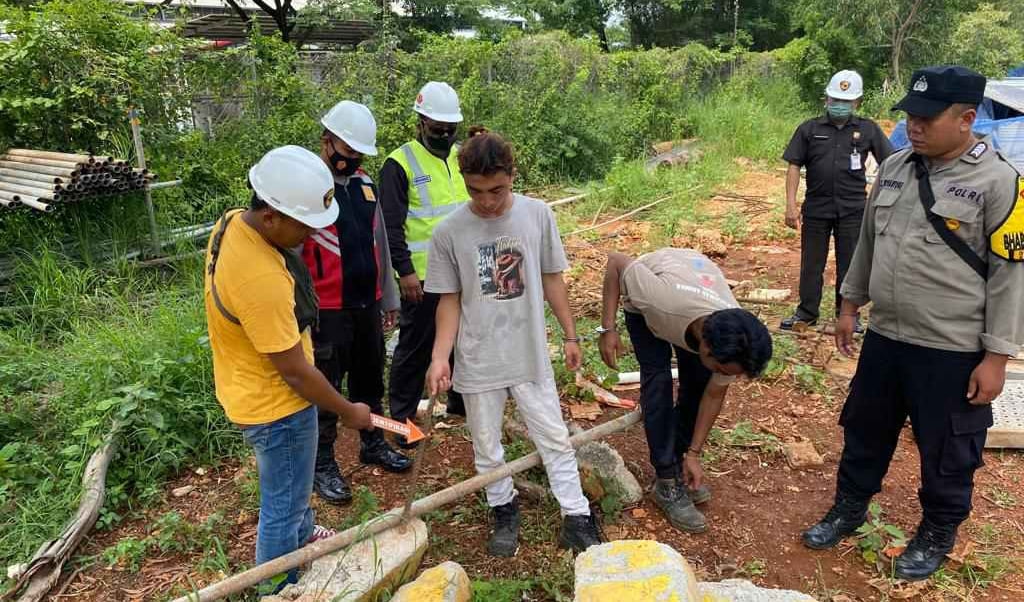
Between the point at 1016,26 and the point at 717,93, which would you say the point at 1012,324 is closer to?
the point at 717,93

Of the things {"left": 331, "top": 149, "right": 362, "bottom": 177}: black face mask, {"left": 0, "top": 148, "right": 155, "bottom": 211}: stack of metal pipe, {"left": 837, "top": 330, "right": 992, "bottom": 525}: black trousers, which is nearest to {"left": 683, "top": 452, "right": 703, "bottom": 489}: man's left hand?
{"left": 837, "top": 330, "right": 992, "bottom": 525}: black trousers

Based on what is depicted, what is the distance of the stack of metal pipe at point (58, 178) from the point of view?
189 inches

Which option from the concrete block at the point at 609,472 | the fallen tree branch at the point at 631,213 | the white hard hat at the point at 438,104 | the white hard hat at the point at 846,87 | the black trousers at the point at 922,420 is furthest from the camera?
the fallen tree branch at the point at 631,213

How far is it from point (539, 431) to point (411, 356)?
115cm

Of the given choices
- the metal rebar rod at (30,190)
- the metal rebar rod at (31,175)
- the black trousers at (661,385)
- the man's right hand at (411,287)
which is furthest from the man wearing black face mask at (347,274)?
the metal rebar rod at (31,175)

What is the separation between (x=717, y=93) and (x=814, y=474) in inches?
498

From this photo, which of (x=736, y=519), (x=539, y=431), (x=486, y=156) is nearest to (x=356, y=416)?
(x=539, y=431)

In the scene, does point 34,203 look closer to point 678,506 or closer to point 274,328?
point 274,328

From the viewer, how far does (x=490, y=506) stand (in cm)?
295

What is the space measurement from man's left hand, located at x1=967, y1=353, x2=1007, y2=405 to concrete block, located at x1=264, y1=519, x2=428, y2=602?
2113mm

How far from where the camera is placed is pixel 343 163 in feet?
9.64

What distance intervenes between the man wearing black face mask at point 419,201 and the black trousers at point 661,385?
1.11 meters

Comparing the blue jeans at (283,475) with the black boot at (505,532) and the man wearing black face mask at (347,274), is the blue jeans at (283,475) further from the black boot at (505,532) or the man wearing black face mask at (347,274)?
the black boot at (505,532)

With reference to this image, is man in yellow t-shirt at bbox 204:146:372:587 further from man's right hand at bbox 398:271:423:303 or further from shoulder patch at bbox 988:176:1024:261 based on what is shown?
shoulder patch at bbox 988:176:1024:261
